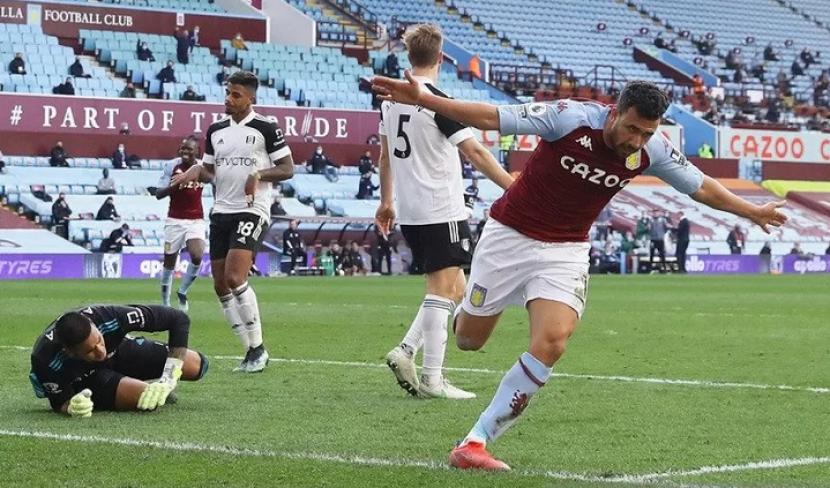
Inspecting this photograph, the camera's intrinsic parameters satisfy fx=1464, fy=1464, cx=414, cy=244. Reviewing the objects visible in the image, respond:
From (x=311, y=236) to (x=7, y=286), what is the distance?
40.6 ft

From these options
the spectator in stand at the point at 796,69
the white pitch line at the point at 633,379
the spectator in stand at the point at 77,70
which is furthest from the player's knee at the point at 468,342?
the spectator in stand at the point at 796,69

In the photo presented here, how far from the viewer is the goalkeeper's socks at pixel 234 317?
37.1 feet

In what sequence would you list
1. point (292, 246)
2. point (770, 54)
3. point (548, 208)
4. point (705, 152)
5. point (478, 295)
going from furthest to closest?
1. point (770, 54)
2. point (705, 152)
3. point (292, 246)
4. point (478, 295)
5. point (548, 208)

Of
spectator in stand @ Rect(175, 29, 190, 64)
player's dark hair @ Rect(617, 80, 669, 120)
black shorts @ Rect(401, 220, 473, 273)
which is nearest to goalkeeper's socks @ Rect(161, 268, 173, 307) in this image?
black shorts @ Rect(401, 220, 473, 273)

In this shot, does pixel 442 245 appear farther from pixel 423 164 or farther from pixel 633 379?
pixel 633 379

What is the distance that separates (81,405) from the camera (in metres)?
8.23

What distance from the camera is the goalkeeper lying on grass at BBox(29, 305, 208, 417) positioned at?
796 centimetres

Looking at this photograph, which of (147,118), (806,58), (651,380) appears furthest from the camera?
(806,58)

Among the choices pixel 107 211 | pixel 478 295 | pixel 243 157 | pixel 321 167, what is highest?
pixel 478 295

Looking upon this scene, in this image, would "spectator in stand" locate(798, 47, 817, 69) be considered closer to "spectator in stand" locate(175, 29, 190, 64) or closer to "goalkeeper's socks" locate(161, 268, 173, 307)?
"spectator in stand" locate(175, 29, 190, 64)

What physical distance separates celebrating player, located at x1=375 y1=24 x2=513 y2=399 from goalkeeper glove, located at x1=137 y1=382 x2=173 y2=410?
164cm

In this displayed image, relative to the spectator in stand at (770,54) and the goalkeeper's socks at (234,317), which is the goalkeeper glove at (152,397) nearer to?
the goalkeeper's socks at (234,317)

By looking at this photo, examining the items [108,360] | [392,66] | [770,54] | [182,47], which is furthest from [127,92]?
[108,360]

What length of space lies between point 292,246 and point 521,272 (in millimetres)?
29616
